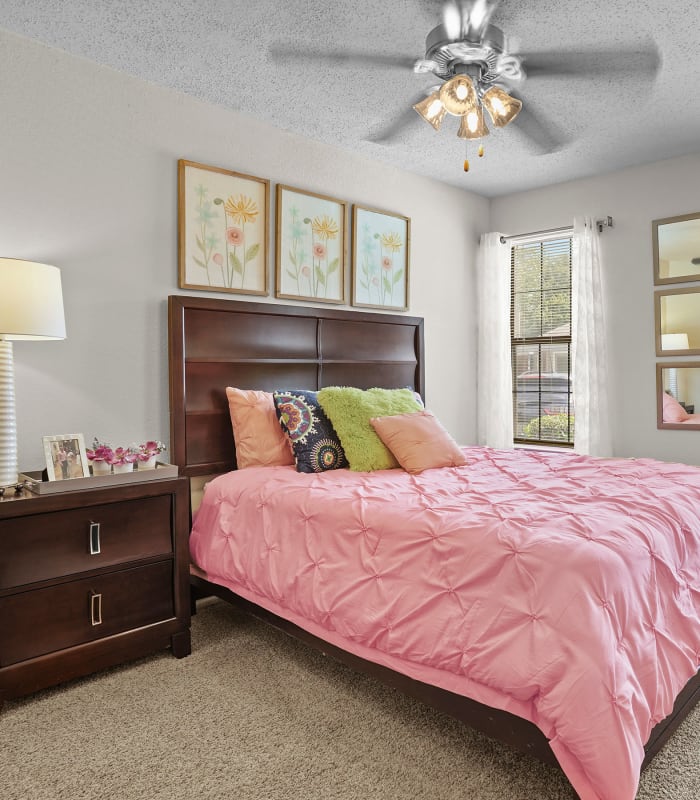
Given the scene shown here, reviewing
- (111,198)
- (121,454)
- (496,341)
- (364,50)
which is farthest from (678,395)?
(111,198)

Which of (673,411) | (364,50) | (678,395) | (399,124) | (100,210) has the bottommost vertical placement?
(673,411)

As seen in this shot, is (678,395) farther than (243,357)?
Yes

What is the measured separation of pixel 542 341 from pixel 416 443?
2.31m

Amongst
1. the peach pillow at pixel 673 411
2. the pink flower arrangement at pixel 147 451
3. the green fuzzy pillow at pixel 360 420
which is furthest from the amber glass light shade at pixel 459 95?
the peach pillow at pixel 673 411

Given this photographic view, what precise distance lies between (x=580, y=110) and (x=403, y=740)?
3127 millimetres

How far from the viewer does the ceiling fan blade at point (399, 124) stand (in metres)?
3.03

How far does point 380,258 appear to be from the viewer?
4012mm

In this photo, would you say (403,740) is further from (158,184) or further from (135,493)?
(158,184)

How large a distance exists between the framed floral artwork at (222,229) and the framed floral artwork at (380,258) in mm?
729

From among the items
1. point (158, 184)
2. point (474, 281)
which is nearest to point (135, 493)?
point (158, 184)

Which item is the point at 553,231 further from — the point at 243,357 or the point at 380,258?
the point at 243,357

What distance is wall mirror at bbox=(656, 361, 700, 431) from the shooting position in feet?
12.8

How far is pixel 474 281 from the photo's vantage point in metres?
4.85

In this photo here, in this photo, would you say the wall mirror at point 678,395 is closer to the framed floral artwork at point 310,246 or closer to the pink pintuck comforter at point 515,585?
the pink pintuck comforter at point 515,585
